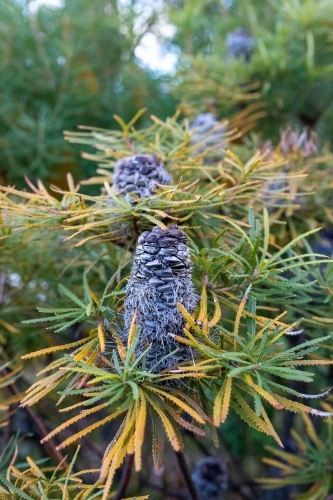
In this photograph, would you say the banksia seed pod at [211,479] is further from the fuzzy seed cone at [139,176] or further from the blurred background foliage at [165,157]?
the fuzzy seed cone at [139,176]

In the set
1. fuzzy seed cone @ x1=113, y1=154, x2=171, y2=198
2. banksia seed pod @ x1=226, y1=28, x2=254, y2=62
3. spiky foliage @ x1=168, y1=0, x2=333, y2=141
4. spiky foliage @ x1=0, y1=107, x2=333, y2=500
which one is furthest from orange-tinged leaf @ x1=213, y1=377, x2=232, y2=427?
banksia seed pod @ x1=226, y1=28, x2=254, y2=62

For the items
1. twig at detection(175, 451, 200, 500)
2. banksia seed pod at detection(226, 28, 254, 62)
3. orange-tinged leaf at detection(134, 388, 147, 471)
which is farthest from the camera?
banksia seed pod at detection(226, 28, 254, 62)

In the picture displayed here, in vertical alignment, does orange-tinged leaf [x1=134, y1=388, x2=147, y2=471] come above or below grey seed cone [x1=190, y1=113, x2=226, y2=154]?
below

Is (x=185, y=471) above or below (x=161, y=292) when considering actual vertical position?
below

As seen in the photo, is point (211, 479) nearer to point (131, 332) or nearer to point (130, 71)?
point (131, 332)

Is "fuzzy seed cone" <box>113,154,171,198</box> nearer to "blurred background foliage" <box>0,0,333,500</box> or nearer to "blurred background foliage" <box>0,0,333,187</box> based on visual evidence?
"blurred background foliage" <box>0,0,333,500</box>

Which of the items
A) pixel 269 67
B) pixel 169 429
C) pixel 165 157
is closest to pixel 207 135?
pixel 165 157

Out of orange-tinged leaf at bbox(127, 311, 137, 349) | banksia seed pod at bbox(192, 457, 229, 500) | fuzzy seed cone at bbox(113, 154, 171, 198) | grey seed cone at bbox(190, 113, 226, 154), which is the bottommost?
banksia seed pod at bbox(192, 457, 229, 500)

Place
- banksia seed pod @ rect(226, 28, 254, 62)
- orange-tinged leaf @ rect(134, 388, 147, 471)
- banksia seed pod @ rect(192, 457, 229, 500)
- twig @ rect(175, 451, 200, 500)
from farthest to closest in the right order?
banksia seed pod @ rect(226, 28, 254, 62) → banksia seed pod @ rect(192, 457, 229, 500) → twig @ rect(175, 451, 200, 500) → orange-tinged leaf @ rect(134, 388, 147, 471)

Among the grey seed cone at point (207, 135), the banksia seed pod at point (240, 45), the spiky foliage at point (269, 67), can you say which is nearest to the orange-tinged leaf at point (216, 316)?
the grey seed cone at point (207, 135)
